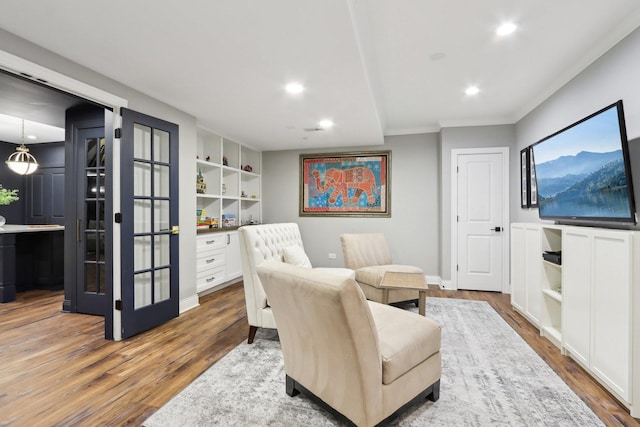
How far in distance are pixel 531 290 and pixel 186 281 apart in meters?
3.74

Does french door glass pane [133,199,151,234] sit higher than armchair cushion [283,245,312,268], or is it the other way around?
french door glass pane [133,199,151,234]

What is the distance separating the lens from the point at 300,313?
1.53 meters

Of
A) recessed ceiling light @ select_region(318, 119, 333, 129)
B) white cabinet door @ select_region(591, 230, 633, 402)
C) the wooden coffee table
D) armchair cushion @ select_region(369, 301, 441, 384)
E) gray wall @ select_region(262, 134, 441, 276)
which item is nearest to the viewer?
armchair cushion @ select_region(369, 301, 441, 384)

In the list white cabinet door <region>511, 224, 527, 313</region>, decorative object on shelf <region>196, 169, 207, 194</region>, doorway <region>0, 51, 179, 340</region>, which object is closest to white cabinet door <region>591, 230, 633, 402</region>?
white cabinet door <region>511, 224, 527, 313</region>

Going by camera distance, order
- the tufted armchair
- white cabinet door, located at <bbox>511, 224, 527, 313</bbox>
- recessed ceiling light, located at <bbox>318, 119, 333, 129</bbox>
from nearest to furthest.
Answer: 1. the tufted armchair
2. white cabinet door, located at <bbox>511, 224, 527, 313</bbox>
3. recessed ceiling light, located at <bbox>318, 119, 333, 129</bbox>

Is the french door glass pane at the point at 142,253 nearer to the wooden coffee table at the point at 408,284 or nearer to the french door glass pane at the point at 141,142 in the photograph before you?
the french door glass pane at the point at 141,142

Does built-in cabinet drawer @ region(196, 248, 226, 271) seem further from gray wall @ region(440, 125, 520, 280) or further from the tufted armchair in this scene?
gray wall @ region(440, 125, 520, 280)

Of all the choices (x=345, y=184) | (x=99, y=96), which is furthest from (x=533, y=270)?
(x=99, y=96)

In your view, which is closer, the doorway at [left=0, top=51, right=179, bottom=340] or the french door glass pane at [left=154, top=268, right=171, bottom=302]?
the doorway at [left=0, top=51, right=179, bottom=340]

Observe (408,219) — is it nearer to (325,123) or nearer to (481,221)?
(481,221)

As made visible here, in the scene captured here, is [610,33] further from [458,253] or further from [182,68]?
[182,68]

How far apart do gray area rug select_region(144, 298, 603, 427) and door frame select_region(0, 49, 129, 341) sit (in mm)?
1198

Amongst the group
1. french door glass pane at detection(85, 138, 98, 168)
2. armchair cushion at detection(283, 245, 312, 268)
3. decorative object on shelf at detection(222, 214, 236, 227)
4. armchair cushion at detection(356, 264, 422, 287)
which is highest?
french door glass pane at detection(85, 138, 98, 168)

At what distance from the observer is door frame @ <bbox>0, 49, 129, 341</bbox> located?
200 centimetres
